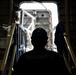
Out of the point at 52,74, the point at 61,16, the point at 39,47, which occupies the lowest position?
the point at 52,74

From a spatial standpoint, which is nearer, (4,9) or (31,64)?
(31,64)

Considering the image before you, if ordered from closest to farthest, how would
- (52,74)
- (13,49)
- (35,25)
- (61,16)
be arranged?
(52,74) < (13,49) < (61,16) < (35,25)

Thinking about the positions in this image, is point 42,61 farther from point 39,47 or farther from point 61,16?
point 61,16

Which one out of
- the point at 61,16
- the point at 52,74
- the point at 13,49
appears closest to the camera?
the point at 52,74

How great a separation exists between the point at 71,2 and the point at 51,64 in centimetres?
423

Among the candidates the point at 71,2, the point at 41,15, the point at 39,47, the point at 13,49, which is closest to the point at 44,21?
the point at 41,15

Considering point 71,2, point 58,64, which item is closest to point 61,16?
point 71,2

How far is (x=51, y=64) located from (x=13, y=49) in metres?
1.63

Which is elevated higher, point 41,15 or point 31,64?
point 41,15

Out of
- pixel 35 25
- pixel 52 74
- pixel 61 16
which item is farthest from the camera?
pixel 35 25

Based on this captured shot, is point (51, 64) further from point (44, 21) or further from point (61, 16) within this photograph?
point (44, 21)

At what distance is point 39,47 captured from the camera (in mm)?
2322

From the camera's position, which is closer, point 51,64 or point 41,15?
point 51,64

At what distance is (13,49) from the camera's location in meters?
3.72
